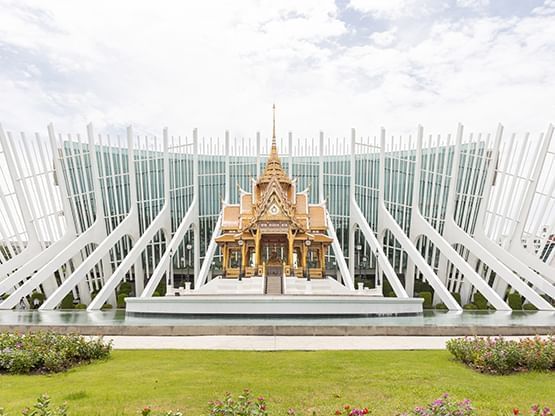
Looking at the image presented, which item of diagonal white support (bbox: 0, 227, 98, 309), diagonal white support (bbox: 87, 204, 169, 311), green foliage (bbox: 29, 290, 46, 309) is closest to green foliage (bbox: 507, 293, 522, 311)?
diagonal white support (bbox: 87, 204, 169, 311)

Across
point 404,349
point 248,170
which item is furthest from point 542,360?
point 248,170

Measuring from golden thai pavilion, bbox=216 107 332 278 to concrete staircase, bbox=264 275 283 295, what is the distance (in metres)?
1.23

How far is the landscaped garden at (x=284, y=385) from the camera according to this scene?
19.0 ft

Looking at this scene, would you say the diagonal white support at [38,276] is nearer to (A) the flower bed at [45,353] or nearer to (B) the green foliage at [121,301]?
(B) the green foliage at [121,301]

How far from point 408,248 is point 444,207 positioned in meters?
8.71

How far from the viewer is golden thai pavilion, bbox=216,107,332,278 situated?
102 ft

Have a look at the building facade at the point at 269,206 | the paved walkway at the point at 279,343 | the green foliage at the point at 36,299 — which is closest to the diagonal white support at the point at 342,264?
the building facade at the point at 269,206

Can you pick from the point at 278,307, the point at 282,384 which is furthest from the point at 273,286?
the point at 282,384

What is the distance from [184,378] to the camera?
721 centimetres

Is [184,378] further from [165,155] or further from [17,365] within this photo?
[165,155]

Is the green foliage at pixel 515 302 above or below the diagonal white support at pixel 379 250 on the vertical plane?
below

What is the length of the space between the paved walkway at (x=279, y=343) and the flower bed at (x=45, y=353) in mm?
2081

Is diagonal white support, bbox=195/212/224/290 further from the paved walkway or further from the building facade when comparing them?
the paved walkway

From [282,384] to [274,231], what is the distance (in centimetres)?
2458
